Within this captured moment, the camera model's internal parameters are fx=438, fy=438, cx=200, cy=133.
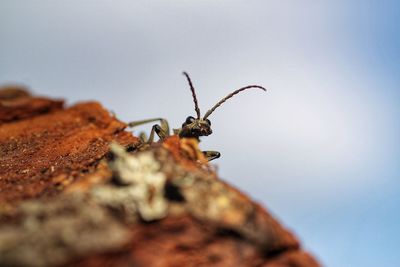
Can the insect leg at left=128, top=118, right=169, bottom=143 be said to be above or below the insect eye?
below

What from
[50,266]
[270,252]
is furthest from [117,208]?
[270,252]

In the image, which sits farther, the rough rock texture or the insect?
the insect

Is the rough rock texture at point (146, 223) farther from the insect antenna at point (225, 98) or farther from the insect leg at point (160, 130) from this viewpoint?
the insect antenna at point (225, 98)

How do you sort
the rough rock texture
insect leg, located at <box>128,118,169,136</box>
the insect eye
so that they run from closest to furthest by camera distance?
the rough rock texture
the insect eye
insect leg, located at <box>128,118,169,136</box>

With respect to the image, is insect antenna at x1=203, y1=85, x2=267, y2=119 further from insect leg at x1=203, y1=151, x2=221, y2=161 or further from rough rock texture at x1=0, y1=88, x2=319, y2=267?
rough rock texture at x1=0, y1=88, x2=319, y2=267

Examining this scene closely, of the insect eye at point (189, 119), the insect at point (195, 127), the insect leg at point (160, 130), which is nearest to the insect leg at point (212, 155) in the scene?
the insect at point (195, 127)

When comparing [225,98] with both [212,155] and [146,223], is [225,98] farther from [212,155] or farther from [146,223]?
[146,223]

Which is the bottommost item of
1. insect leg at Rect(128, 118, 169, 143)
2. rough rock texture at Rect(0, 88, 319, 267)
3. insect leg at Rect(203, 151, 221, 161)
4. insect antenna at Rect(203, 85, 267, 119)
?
rough rock texture at Rect(0, 88, 319, 267)

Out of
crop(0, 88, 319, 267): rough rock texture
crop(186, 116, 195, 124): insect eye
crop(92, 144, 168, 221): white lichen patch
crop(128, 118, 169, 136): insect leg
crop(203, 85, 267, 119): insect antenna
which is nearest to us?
crop(0, 88, 319, 267): rough rock texture

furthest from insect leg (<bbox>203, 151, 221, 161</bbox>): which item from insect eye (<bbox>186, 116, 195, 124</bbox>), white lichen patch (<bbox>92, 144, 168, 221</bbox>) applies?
white lichen patch (<bbox>92, 144, 168, 221</bbox>)

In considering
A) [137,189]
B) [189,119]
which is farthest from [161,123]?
[137,189]
